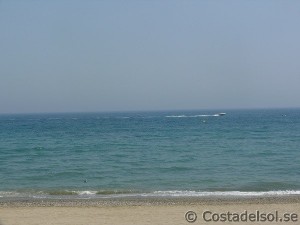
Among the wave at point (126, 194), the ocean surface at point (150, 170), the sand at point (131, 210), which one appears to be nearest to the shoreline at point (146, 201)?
the sand at point (131, 210)

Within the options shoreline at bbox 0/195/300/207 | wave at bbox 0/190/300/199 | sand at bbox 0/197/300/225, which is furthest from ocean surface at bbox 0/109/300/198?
sand at bbox 0/197/300/225

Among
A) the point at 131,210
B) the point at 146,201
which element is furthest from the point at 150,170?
the point at 131,210

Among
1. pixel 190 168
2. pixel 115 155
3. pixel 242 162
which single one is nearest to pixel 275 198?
pixel 190 168

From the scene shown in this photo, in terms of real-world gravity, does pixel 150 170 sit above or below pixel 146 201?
below

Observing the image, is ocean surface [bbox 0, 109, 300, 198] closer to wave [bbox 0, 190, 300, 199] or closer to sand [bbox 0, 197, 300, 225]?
wave [bbox 0, 190, 300, 199]

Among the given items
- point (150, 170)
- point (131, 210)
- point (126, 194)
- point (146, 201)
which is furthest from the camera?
point (150, 170)

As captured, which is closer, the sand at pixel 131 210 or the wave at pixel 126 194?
the sand at pixel 131 210

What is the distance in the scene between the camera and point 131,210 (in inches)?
640

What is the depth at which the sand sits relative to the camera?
1471 cm

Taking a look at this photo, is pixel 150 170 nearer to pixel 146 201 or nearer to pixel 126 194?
→ pixel 126 194

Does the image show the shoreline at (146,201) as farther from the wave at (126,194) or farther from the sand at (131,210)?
the wave at (126,194)

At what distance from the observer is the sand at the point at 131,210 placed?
1471 cm

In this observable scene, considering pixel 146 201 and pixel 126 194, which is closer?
pixel 146 201

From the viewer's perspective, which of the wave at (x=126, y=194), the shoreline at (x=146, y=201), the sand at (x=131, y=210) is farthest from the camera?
the wave at (x=126, y=194)
